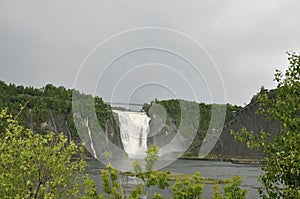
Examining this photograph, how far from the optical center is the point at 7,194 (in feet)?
23.6

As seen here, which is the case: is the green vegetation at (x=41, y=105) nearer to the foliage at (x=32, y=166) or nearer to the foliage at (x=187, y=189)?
the foliage at (x=32, y=166)

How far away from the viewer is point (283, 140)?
7016 millimetres

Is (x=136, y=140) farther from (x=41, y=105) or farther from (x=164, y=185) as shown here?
(x=41, y=105)

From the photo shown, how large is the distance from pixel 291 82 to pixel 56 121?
11777 cm

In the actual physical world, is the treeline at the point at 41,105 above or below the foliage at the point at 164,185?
above

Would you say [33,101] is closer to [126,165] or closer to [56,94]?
[56,94]

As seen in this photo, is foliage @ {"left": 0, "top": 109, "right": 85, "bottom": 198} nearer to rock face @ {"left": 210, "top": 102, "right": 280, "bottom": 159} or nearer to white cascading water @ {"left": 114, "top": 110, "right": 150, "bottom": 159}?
white cascading water @ {"left": 114, "top": 110, "right": 150, "bottom": 159}

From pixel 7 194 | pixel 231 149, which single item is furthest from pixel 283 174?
pixel 231 149

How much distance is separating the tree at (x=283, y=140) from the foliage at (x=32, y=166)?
334 centimetres

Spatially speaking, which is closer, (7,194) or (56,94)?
(7,194)

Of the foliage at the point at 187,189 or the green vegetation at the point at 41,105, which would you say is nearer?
the foliage at the point at 187,189

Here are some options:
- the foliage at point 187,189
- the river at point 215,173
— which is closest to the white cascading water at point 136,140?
the foliage at point 187,189

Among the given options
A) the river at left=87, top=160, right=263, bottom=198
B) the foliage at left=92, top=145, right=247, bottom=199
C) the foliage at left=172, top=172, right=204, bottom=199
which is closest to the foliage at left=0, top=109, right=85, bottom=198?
the foliage at left=92, top=145, right=247, bottom=199

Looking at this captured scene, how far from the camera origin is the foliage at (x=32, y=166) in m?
7.17
